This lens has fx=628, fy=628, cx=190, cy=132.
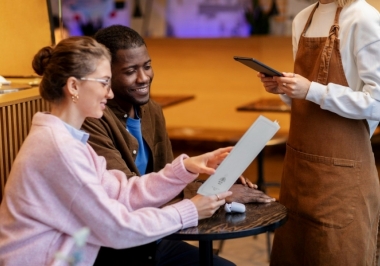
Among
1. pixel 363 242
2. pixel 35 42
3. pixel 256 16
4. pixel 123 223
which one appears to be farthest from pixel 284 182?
pixel 256 16

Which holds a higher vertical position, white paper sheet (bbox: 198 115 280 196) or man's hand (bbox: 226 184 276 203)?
white paper sheet (bbox: 198 115 280 196)

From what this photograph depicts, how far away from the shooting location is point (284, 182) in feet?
8.89

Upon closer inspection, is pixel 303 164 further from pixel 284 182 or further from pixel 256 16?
pixel 256 16

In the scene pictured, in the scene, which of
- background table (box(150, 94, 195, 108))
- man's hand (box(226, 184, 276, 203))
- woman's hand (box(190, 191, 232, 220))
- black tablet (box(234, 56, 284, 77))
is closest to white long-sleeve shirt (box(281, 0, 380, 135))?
black tablet (box(234, 56, 284, 77))

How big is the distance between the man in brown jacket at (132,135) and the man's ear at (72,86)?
417mm

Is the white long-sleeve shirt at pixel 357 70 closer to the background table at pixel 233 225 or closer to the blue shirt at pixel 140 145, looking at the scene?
the background table at pixel 233 225

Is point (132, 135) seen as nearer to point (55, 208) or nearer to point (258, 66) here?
point (258, 66)

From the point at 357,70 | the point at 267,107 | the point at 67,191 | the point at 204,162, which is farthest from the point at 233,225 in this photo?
the point at 267,107

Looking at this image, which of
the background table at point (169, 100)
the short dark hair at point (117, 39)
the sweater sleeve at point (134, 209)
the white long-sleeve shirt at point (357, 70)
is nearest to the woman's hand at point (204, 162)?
the sweater sleeve at point (134, 209)

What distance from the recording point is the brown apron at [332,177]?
2486 millimetres

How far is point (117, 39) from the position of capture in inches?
98.5

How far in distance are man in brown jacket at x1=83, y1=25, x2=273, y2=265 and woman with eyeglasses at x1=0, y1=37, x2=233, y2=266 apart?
331 mm

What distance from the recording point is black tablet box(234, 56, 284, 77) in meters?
2.29

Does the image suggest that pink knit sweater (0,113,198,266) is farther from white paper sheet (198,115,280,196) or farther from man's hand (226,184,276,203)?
man's hand (226,184,276,203)
